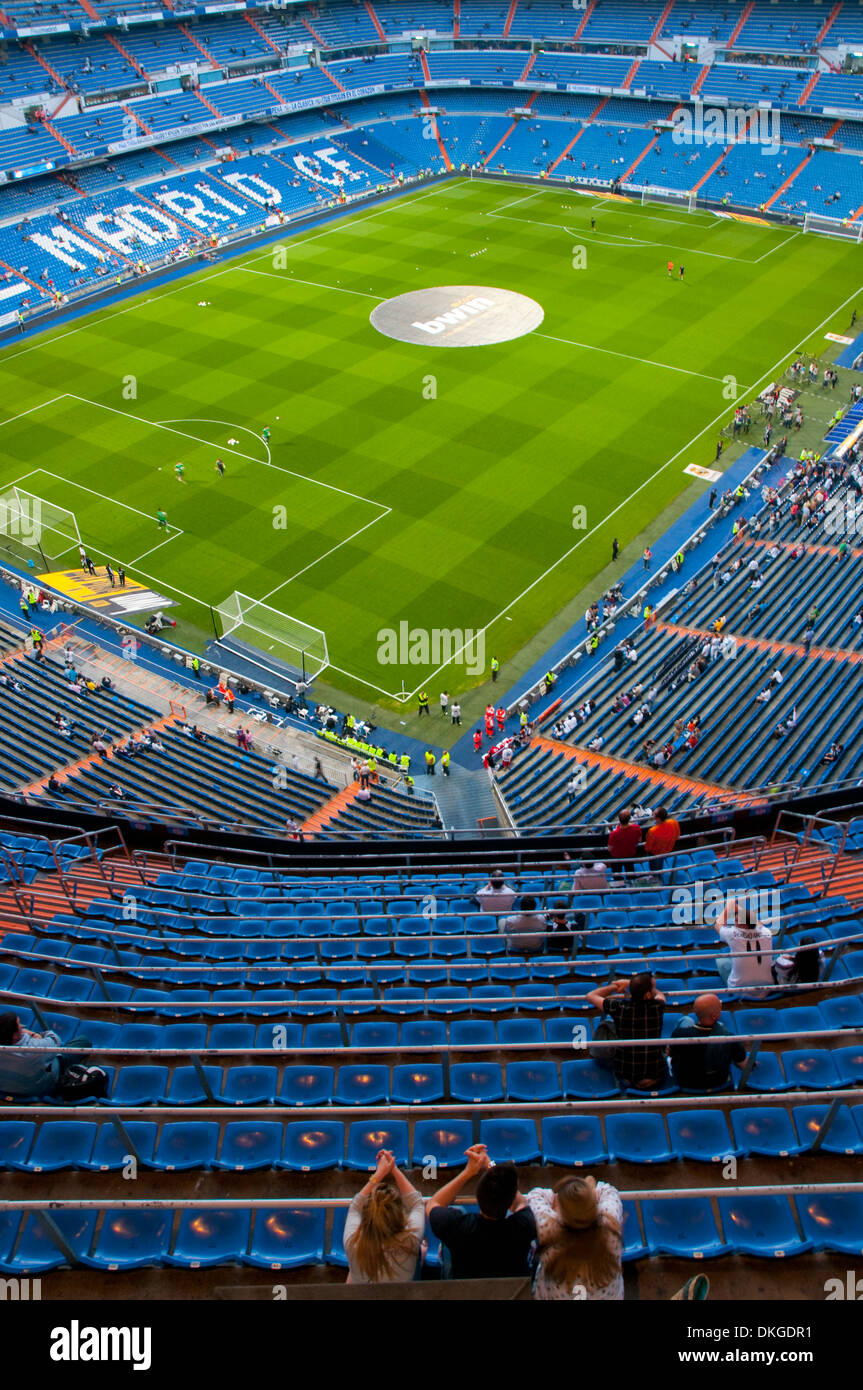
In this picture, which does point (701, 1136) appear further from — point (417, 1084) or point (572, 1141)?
point (417, 1084)

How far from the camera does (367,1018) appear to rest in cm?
1138

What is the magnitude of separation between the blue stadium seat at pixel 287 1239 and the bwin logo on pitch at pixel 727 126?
8252 cm

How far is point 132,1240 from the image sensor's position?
7.64m

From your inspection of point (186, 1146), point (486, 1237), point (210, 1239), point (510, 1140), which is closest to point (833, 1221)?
point (510, 1140)

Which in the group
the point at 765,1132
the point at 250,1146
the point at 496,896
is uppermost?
the point at 496,896

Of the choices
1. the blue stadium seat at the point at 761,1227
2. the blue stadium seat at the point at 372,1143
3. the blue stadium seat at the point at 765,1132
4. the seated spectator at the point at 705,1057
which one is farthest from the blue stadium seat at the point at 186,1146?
the blue stadium seat at the point at 765,1132

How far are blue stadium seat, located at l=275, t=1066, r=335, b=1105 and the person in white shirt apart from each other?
4.23 metres

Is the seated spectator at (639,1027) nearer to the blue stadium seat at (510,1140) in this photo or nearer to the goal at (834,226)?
the blue stadium seat at (510,1140)

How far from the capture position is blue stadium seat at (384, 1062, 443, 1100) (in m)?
9.52

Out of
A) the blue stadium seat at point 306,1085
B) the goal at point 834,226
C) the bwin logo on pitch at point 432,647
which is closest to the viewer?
the blue stadium seat at point 306,1085

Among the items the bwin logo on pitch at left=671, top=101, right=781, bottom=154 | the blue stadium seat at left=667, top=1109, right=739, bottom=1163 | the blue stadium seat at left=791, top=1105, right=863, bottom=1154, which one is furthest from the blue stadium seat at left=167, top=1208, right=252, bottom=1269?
the bwin logo on pitch at left=671, top=101, right=781, bottom=154

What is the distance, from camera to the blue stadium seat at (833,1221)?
7207 millimetres

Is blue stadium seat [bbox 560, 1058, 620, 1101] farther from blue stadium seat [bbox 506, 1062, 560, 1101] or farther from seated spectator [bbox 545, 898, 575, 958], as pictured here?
seated spectator [bbox 545, 898, 575, 958]

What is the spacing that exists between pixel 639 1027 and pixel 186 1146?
4.15 m
